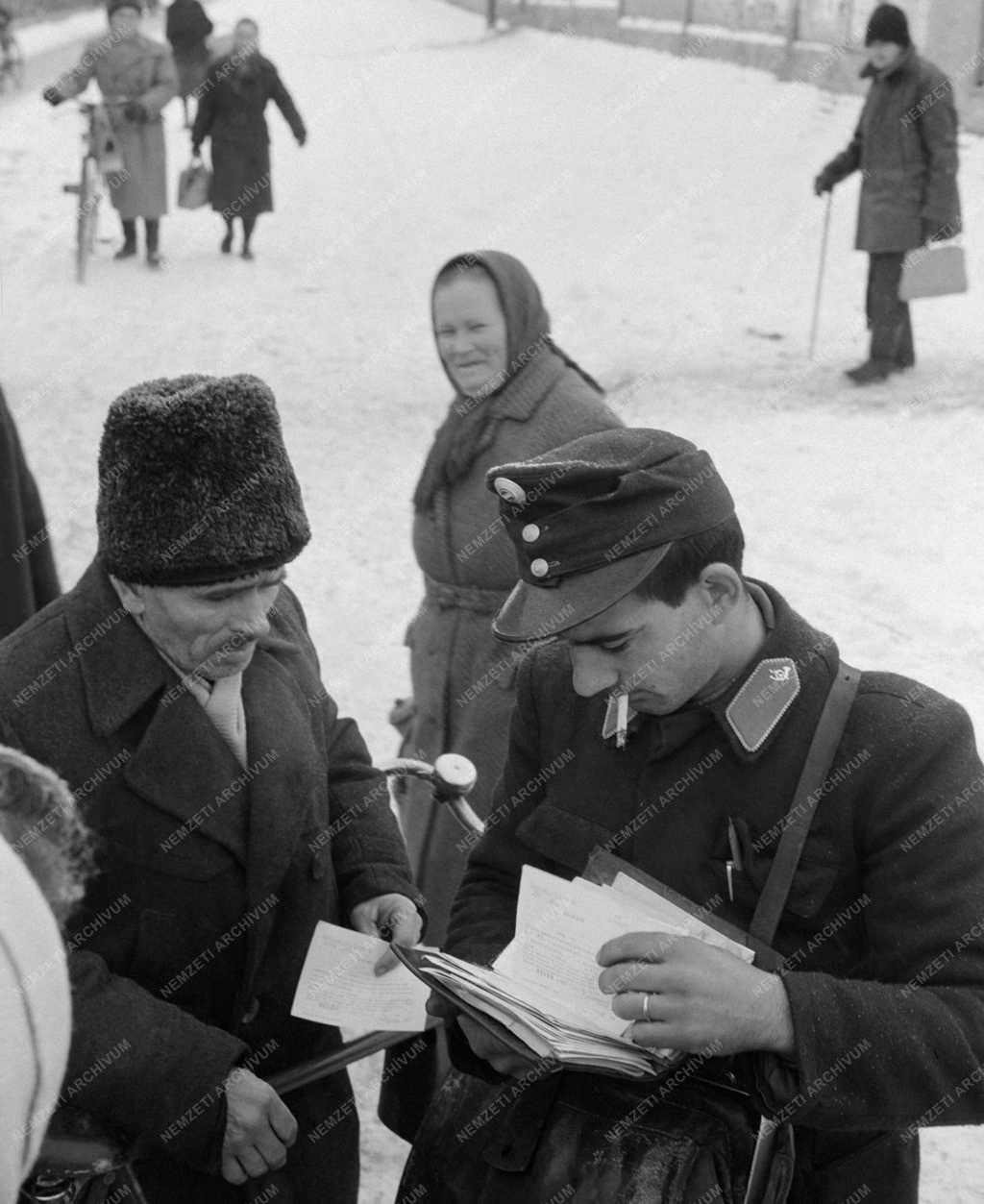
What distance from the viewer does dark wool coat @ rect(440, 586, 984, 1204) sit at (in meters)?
2.07

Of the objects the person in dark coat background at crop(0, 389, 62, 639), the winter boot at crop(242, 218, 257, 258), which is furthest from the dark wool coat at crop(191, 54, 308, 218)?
the person in dark coat background at crop(0, 389, 62, 639)

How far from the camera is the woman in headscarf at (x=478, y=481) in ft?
13.3

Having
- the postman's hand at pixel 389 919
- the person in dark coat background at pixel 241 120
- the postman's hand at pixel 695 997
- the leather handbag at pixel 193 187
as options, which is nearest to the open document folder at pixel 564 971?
the postman's hand at pixel 695 997

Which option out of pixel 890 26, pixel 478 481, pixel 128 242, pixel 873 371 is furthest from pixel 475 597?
pixel 128 242

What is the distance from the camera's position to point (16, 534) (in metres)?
4.01

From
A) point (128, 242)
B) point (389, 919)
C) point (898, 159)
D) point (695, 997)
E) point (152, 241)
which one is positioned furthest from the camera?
point (128, 242)

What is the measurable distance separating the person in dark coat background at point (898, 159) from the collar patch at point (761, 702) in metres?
7.57

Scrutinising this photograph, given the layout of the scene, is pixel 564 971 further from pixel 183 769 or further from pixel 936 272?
pixel 936 272

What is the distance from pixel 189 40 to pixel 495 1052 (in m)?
14.9

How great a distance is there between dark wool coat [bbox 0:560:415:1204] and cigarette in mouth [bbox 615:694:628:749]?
1.97 ft

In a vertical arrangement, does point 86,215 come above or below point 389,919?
below

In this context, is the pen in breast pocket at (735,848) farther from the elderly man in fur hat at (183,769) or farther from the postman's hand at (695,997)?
the elderly man in fur hat at (183,769)

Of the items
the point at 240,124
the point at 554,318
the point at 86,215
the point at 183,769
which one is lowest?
the point at 554,318

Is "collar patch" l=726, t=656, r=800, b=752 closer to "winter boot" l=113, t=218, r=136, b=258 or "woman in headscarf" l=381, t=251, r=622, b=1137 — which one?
"woman in headscarf" l=381, t=251, r=622, b=1137
